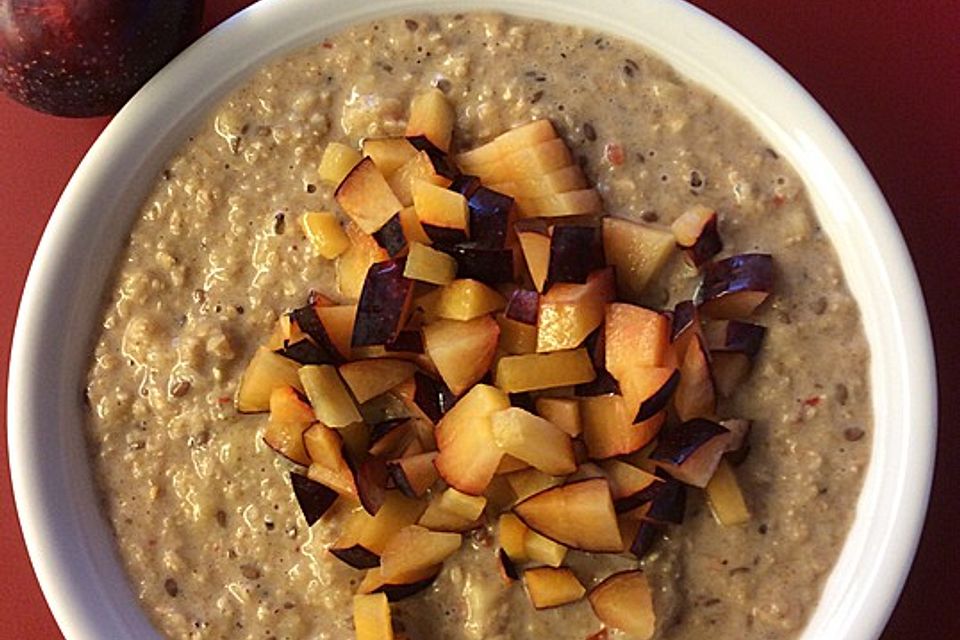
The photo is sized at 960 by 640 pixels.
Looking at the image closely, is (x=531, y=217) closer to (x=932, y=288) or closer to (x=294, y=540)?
(x=294, y=540)

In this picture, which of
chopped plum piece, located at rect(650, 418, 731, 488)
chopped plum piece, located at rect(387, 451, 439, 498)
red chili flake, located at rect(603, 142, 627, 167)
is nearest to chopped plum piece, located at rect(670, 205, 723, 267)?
red chili flake, located at rect(603, 142, 627, 167)

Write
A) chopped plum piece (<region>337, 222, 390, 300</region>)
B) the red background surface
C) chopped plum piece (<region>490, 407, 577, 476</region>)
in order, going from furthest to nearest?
the red background surface, chopped plum piece (<region>337, 222, 390, 300</region>), chopped plum piece (<region>490, 407, 577, 476</region>)

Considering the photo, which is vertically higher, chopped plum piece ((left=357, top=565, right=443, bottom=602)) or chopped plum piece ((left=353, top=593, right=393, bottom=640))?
chopped plum piece ((left=357, top=565, right=443, bottom=602))

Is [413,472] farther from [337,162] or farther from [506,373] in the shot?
[337,162]

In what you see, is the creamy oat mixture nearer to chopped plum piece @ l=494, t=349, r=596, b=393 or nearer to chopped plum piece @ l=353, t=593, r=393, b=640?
chopped plum piece @ l=353, t=593, r=393, b=640

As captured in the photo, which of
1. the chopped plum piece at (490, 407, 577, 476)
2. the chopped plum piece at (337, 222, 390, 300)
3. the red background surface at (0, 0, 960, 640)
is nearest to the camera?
the chopped plum piece at (490, 407, 577, 476)

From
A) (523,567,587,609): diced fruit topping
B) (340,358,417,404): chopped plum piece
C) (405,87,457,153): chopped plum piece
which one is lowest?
(523,567,587,609): diced fruit topping

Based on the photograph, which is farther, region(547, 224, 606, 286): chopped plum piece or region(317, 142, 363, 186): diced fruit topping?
region(317, 142, 363, 186): diced fruit topping

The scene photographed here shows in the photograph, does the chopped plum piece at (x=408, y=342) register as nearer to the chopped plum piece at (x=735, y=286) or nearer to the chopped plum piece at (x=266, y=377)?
the chopped plum piece at (x=266, y=377)

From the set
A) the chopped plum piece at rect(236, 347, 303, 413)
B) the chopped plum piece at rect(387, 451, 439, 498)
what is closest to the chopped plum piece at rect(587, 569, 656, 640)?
the chopped plum piece at rect(387, 451, 439, 498)

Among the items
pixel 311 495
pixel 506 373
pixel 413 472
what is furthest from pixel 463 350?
pixel 311 495
